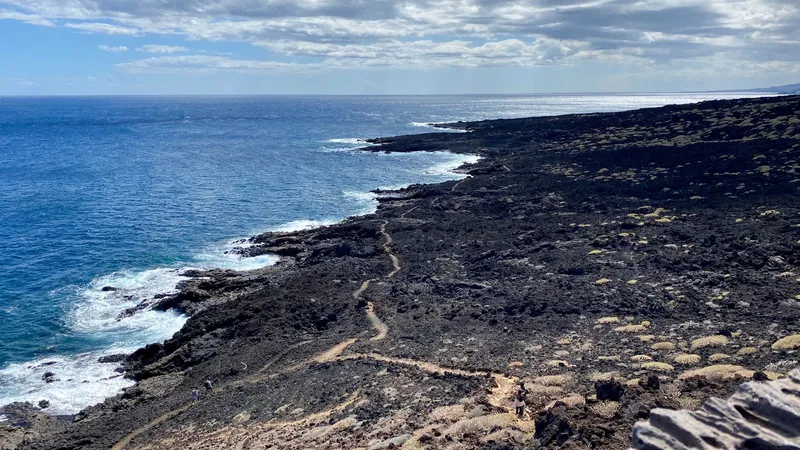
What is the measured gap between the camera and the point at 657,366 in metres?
22.4

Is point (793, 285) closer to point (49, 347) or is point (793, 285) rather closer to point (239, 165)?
point (49, 347)

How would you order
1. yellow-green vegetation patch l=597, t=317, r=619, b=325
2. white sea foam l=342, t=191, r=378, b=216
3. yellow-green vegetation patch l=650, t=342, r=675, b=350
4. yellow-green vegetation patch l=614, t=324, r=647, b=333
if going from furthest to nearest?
white sea foam l=342, t=191, r=378, b=216
yellow-green vegetation patch l=597, t=317, r=619, b=325
yellow-green vegetation patch l=614, t=324, r=647, b=333
yellow-green vegetation patch l=650, t=342, r=675, b=350

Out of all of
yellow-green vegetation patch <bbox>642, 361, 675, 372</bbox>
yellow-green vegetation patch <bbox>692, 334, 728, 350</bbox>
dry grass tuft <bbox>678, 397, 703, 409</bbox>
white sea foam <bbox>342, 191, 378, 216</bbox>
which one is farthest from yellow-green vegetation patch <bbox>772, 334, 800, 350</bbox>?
white sea foam <bbox>342, 191, 378, 216</bbox>

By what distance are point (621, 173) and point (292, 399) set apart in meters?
52.1

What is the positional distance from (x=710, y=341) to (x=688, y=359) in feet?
7.73

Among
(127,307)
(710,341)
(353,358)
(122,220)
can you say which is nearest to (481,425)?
(353,358)

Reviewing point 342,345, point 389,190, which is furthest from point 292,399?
point 389,190

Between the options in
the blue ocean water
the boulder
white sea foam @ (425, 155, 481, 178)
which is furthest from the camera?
white sea foam @ (425, 155, 481, 178)

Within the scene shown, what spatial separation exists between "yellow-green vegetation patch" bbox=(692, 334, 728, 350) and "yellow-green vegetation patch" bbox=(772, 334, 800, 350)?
1758 millimetres

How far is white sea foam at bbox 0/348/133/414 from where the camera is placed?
105 ft

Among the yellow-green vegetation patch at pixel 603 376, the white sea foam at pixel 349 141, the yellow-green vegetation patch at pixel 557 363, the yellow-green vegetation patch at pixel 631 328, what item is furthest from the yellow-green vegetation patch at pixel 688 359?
the white sea foam at pixel 349 141

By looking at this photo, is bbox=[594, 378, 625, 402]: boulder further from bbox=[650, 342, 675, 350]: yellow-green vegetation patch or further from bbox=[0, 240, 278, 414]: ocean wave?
bbox=[0, 240, 278, 414]: ocean wave

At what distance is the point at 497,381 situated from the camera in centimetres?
2333

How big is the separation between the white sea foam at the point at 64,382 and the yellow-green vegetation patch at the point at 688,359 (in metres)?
27.3
